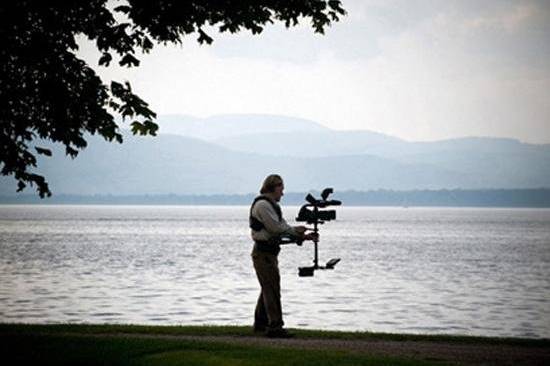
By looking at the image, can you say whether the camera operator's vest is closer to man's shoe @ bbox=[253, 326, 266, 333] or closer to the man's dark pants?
the man's dark pants

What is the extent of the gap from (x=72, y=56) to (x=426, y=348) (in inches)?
286

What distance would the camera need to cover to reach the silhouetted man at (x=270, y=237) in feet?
47.0

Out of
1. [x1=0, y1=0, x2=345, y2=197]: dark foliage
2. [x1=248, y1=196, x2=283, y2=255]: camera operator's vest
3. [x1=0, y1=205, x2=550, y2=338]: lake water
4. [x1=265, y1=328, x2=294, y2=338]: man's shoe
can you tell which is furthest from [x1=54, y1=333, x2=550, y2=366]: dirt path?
[x1=0, y1=205, x2=550, y2=338]: lake water

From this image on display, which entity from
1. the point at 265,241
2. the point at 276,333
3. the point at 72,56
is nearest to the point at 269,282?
the point at 265,241

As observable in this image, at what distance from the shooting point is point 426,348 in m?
14.1

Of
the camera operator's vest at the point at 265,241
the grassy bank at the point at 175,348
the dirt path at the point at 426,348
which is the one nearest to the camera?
the grassy bank at the point at 175,348

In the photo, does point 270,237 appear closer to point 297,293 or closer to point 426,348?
point 426,348

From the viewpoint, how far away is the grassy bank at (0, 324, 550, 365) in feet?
39.9

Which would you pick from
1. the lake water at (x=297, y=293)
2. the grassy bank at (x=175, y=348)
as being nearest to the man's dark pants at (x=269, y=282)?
the grassy bank at (x=175, y=348)

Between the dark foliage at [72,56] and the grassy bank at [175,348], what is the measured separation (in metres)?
2.53

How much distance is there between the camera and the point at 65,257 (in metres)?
71.8

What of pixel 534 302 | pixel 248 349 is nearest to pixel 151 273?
pixel 534 302

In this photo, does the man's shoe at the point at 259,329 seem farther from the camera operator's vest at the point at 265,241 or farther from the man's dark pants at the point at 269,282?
the camera operator's vest at the point at 265,241

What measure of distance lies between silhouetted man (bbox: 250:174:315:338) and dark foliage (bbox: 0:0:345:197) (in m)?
2.61
